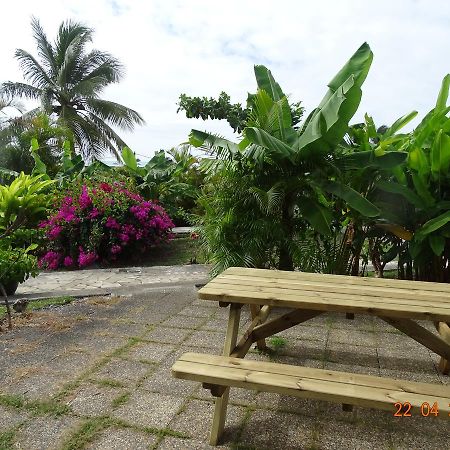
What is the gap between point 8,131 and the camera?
714 inches

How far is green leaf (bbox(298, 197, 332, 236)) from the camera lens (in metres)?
4.01

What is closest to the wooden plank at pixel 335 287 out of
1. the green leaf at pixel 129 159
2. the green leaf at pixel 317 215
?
the green leaf at pixel 317 215

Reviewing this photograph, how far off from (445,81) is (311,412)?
3.71 meters

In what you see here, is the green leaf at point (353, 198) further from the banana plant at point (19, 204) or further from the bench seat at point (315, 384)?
the banana plant at point (19, 204)

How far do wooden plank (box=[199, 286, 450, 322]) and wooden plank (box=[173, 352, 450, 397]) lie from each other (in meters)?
0.29

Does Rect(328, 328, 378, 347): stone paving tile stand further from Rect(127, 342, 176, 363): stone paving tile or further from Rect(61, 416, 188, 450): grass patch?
Rect(61, 416, 188, 450): grass patch

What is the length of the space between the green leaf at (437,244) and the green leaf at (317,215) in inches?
36.2

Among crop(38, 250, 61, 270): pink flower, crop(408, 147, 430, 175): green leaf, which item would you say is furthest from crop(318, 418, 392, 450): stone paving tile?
crop(38, 250, 61, 270): pink flower

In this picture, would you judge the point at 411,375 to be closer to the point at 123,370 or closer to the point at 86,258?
the point at 123,370

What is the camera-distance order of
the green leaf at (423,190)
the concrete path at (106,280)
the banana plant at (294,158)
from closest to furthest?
the banana plant at (294,158), the green leaf at (423,190), the concrete path at (106,280)

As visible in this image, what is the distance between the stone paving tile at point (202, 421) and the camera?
6.81 ft

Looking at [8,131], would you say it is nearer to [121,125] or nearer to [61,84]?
[61,84]

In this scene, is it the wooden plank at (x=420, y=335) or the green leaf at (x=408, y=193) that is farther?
the green leaf at (x=408, y=193)
